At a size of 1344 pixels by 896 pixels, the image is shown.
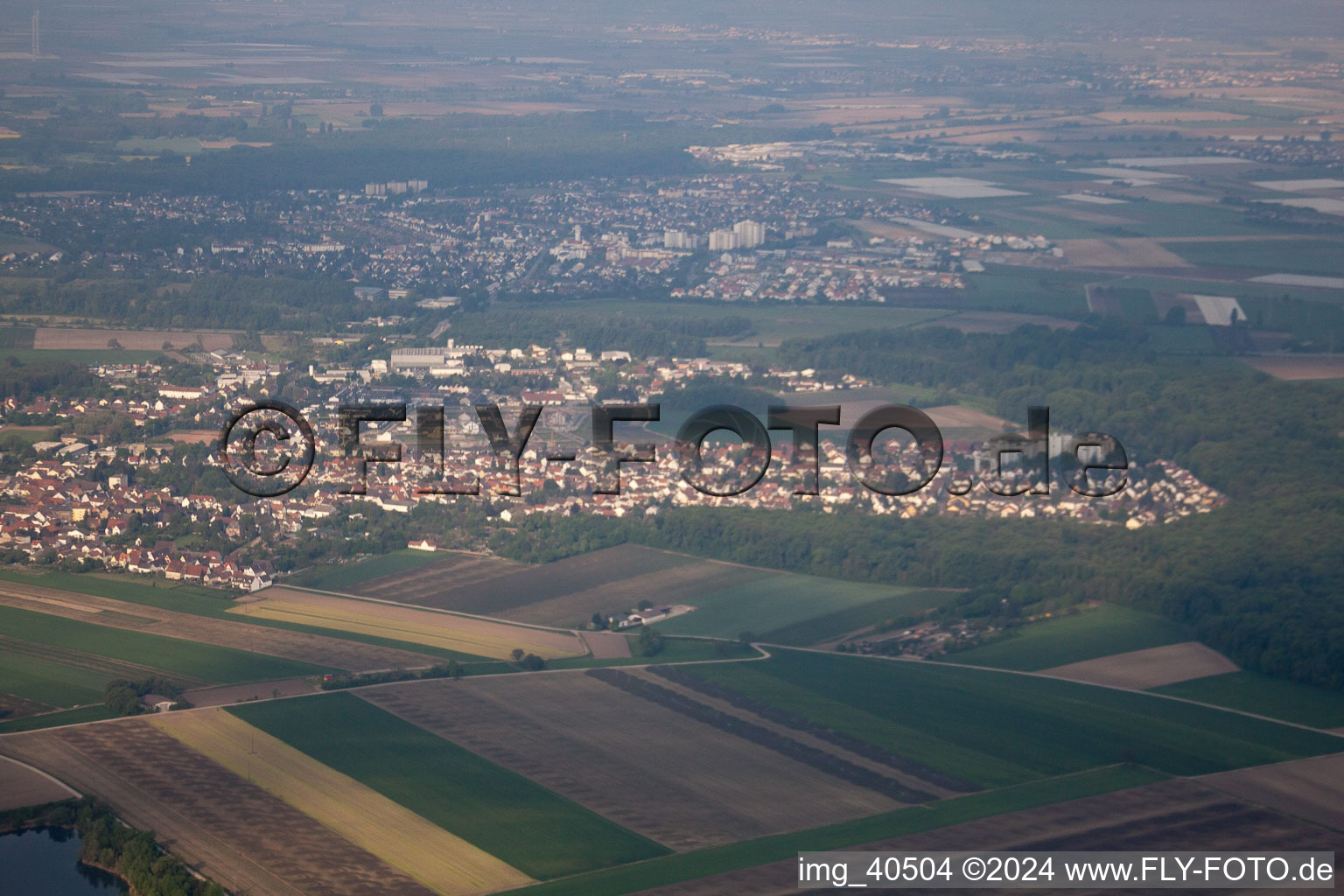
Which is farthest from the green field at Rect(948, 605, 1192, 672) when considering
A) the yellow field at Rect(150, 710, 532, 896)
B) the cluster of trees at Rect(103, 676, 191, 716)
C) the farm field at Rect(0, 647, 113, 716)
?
the farm field at Rect(0, 647, 113, 716)

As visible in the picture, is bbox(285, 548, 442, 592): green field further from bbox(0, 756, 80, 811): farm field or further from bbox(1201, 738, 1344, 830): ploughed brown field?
bbox(1201, 738, 1344, 830): ploughed brown field

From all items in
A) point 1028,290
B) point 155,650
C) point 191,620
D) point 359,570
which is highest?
point 1028,290

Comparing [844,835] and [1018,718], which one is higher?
[1018,718]

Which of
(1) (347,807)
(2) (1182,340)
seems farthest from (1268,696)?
(2) (1182,340)

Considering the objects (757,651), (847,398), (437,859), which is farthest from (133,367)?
(437,859)

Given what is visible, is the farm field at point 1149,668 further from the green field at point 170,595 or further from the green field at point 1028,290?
the green field at point 1028,290

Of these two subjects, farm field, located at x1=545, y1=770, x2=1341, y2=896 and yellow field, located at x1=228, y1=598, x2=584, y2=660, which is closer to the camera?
farm field, located at x1=545, y1=770, x2=1341, y2=896

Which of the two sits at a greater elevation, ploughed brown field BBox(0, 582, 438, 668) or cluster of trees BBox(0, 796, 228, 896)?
ploughed brown field BBox(0, 582, 438, 668)

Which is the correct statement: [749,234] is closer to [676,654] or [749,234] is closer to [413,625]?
[413,625]
